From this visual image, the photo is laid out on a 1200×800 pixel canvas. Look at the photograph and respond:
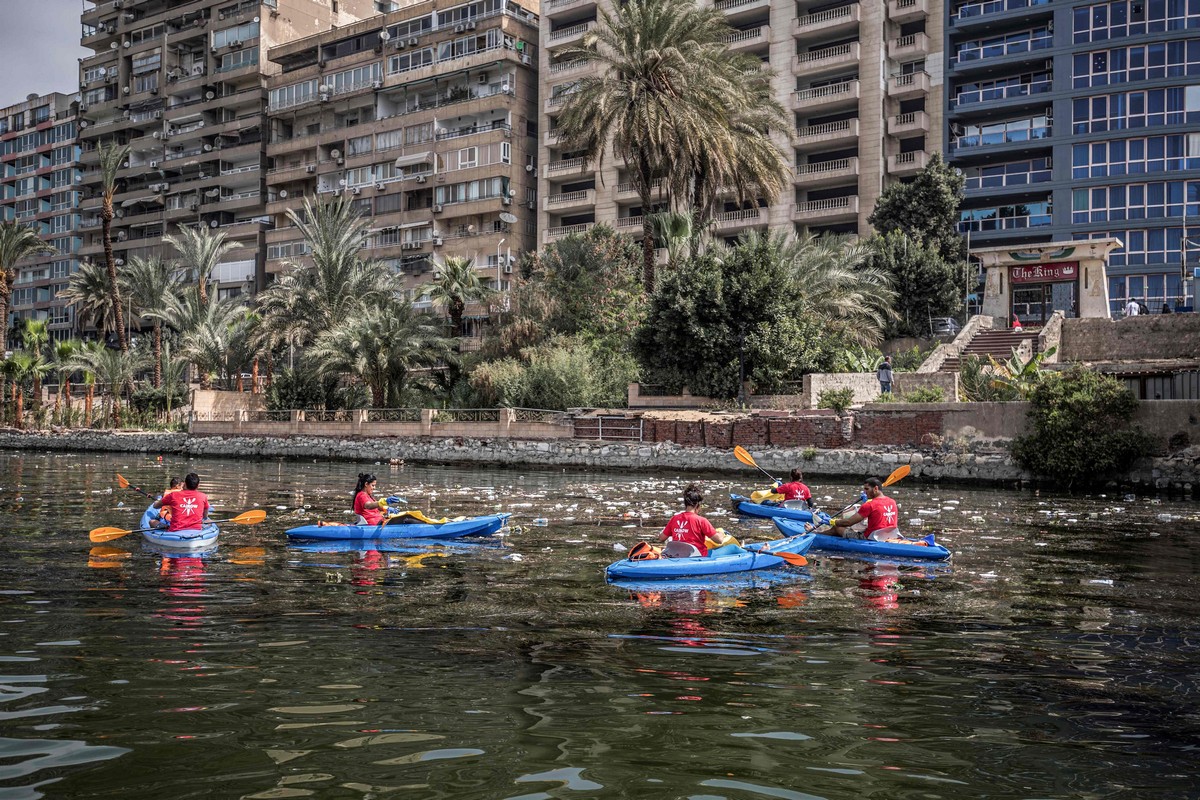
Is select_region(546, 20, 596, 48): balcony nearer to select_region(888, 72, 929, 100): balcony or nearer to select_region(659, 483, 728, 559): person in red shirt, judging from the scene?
select_region(888, 72, 929, 100): balcony

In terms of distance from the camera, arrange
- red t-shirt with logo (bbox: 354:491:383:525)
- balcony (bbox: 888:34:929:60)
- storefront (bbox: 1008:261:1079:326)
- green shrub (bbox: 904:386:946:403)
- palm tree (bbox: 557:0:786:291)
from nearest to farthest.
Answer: red t-shirt with logo (bbox: 354:491:383:525) < green shrub (bbox: 904:386:946:403) < palm tree (bbox: 557:0:786:291) < storefront (bbox: 1008:261:1079:326) < balcony (bbox: 888:34:929:60)

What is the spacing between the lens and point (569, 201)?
234ft

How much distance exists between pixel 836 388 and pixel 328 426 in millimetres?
23751

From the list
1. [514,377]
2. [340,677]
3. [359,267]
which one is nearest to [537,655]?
[340,677]

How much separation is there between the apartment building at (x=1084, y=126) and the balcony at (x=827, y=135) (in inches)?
233

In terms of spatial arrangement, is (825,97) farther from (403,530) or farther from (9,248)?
(403,530)

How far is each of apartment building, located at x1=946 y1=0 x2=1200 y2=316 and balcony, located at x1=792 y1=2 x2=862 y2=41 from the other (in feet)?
18.9

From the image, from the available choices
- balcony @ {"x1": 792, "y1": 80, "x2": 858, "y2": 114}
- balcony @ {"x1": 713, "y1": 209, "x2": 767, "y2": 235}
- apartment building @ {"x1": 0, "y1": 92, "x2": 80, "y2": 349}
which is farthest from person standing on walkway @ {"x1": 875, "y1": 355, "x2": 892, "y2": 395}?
apartment building @ {"x1": 0, "y1": 92, "x2": 80, "y2": 349}

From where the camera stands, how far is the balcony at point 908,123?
6081 centimetres

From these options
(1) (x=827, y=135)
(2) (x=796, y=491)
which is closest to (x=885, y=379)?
(2) (x=796, y=491)

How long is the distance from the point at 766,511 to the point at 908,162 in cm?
4526

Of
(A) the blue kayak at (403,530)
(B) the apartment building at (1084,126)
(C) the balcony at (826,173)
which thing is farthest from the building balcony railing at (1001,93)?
(A) the blue kayak at (403,530)

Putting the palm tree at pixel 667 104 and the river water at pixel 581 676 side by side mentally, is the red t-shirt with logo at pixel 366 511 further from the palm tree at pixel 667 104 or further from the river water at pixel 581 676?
the palm tree at pixel 667 104

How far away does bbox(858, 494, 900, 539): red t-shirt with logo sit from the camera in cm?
1614
